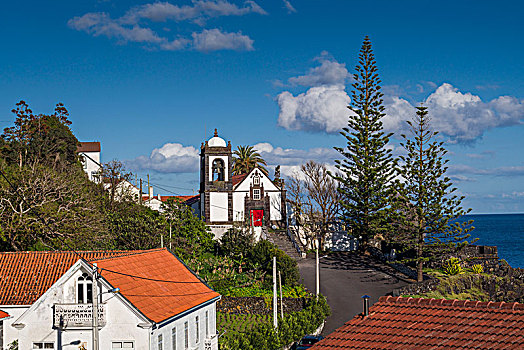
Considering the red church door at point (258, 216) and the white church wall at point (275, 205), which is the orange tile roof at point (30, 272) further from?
the white church wall at point (275, 205)

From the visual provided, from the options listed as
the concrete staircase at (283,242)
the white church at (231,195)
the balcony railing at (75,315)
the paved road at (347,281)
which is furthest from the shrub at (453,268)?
the balcony railing at (75,315)

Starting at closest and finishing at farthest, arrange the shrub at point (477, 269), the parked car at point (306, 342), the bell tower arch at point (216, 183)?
the parked car at point (306, 342), the shrub at point (477, 269), the bell tower arch at point (216, 183)

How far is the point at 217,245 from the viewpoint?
4478 cm

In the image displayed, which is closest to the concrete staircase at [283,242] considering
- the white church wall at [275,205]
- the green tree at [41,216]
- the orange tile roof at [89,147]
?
the white church wall at [275,205]

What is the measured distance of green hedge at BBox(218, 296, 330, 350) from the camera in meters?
24.3

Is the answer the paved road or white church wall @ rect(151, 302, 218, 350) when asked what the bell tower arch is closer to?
the paved road

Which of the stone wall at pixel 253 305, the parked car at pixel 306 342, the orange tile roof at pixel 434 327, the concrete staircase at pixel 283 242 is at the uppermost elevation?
the orange tile roof at pixel 434 327

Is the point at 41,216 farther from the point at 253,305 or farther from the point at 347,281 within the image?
the point at 347,281

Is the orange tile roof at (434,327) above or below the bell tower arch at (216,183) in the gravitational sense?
below

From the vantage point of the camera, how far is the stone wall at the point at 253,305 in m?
31.8

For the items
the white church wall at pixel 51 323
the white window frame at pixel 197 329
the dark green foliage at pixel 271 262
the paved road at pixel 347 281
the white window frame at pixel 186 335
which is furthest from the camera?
the dark green foliage at pixel 271 262

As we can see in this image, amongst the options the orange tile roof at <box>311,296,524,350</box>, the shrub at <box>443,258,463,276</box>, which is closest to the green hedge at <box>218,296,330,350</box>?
the orange tile roof at <box>311,296,524,350</box>

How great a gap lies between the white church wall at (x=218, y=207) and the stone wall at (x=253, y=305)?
18489 millimetres

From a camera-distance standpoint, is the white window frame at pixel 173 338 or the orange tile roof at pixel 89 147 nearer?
the white window frame at pixel 173 338
